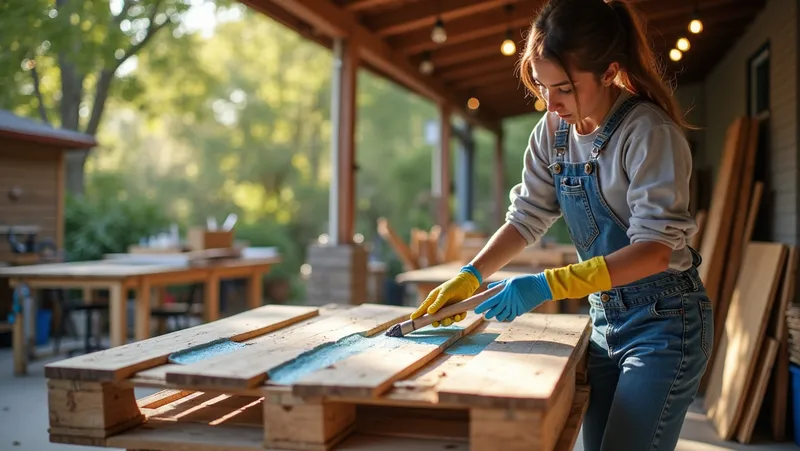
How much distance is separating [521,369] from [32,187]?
8103 millimetres

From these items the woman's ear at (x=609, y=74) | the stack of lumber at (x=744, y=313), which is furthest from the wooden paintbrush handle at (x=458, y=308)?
the stack of lumber at (x=744, y=313)

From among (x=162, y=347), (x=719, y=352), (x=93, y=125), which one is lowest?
(x=719, y=352)

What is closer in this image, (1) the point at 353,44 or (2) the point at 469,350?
(2) the point at 469,350

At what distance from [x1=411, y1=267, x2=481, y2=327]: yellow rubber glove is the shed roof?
668 cm

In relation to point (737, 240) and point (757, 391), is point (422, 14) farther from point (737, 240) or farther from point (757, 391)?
point (757, 391)

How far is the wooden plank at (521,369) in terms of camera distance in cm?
170

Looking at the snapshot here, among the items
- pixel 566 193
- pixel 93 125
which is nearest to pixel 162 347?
pixel 566 193

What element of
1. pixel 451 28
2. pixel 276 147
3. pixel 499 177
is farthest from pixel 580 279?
pixel 276 147

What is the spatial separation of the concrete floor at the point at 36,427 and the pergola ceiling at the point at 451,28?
2889mm

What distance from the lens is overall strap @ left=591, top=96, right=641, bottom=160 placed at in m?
2.32

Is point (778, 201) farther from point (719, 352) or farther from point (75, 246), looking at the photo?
point (75, 246)

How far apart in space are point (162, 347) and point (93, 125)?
8938mm

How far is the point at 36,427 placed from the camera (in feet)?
17.3

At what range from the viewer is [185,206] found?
2527cm
